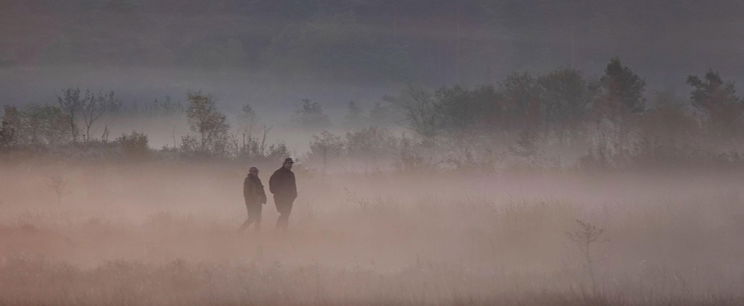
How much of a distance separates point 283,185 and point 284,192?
0.23 metres

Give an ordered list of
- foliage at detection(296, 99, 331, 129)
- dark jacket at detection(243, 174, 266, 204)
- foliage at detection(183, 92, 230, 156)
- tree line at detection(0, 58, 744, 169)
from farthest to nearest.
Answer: foliage at detection(296, 99, 331, 129)
foliage at detection(183, 92, 230, 156)
tree line at detection(0, 58, 744, 169)
dark jacket at detection(243, 174, 266, 204)

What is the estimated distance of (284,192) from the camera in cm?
2356

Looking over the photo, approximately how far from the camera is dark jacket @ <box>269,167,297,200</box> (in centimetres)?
2359

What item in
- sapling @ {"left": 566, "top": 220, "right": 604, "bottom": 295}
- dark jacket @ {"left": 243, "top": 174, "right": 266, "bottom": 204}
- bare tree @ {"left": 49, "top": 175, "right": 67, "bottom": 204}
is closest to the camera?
sapling @ {"left": 566, "top": 220, "right": 604, "bottom": 295}

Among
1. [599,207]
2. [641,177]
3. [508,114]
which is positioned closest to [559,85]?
[508,114]

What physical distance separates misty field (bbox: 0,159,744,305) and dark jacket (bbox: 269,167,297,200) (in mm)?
1064

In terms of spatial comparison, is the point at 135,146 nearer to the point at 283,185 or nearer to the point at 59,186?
the point at 59,186

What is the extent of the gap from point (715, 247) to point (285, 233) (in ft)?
34.8

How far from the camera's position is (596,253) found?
62.1 feet

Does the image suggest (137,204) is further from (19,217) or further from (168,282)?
(168,282)

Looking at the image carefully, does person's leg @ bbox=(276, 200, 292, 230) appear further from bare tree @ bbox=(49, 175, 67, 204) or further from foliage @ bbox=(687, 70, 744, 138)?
foliage @ bbox=(687, 70, 744, 138)

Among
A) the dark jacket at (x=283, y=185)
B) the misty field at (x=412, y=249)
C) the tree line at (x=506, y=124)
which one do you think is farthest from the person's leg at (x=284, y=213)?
the tree line at (x=506, y=124)

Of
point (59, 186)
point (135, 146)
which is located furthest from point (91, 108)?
point (59, 186)

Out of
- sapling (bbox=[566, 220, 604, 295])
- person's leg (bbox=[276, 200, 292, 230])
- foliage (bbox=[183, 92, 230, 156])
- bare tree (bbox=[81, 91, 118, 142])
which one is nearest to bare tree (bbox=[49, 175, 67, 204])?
person's leg (bbox=[276, 200, 292, 230])
